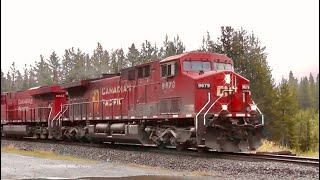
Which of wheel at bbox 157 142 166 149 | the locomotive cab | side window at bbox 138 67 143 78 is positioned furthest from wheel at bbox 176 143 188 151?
side window at bbox 138 67 143 78

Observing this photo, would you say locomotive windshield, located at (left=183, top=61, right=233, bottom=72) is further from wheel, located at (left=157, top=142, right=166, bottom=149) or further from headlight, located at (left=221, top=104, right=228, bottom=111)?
wheel, located at (left=157, top=142, right=166, bottom=149)

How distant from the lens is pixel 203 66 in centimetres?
1762

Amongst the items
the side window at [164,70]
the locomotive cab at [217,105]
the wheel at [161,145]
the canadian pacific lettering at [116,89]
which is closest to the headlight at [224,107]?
the locomotive cab at [217,105]

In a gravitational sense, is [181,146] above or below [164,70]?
below

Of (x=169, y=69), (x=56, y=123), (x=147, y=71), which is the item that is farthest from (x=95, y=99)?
(x=169, y=69)

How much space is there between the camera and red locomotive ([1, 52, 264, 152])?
1622 centimetres

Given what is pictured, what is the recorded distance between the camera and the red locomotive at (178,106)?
53.2 ft

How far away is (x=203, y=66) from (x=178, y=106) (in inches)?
77.7

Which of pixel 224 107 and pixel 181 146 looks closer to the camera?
pixel 224 107

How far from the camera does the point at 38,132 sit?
96.0 feet

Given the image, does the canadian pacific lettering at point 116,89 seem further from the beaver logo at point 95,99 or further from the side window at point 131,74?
the beaver logo at point 95,99

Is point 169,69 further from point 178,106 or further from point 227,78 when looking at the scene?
point 227,78

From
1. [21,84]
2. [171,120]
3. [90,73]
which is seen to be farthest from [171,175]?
[21,84]

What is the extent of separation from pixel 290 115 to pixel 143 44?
16000 mm
